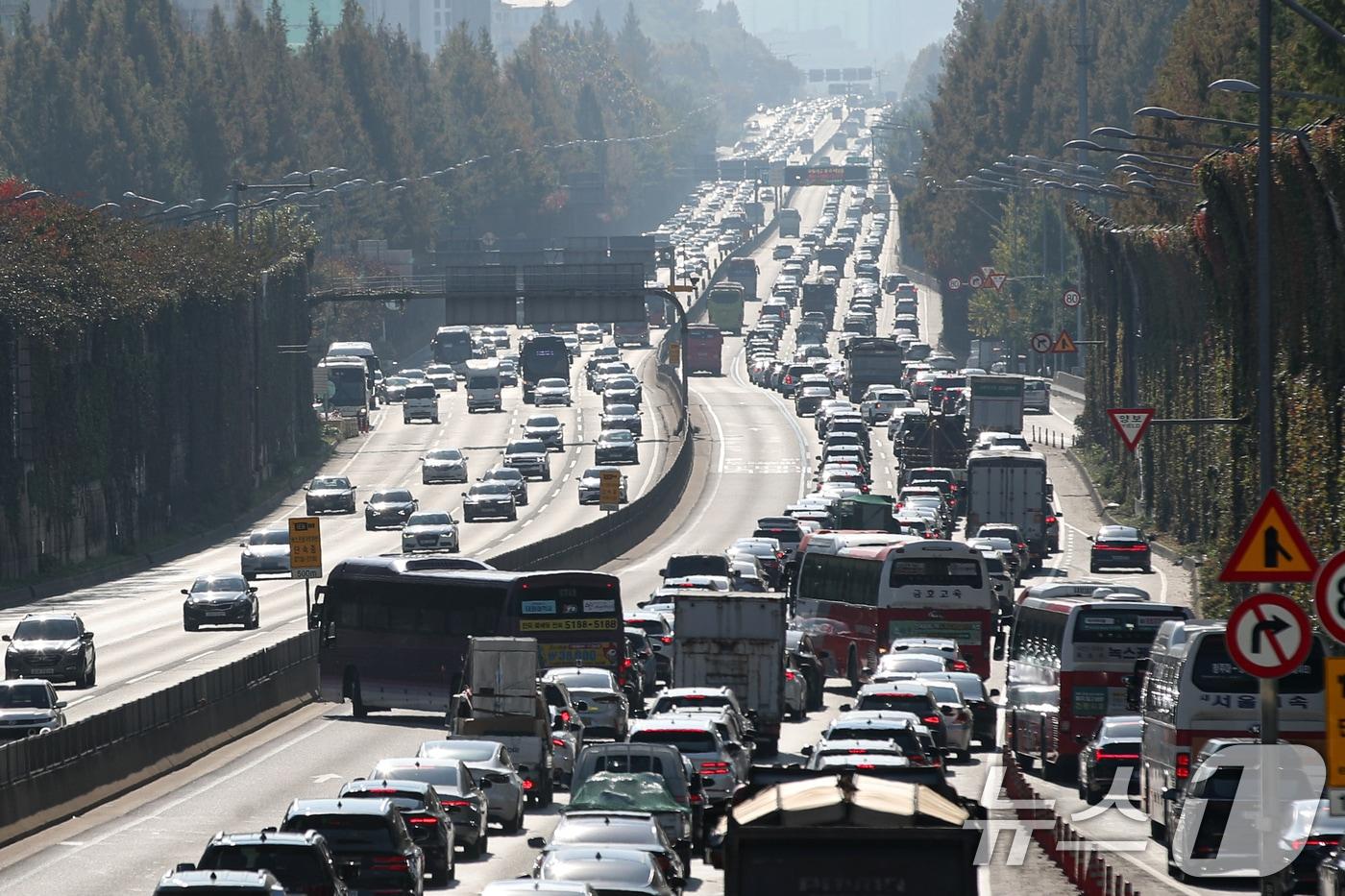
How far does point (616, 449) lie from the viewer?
383 feet

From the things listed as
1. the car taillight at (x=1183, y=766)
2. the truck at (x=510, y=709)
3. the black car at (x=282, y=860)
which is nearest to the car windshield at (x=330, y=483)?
the truck at (x=510, y=709)

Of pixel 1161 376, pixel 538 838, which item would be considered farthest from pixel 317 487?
pixel 538 838

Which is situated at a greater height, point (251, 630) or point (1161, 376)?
point (1161, 376)

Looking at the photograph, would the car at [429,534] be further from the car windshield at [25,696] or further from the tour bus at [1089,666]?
the tour bus at [1089,666]

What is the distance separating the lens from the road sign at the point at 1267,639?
19.9m

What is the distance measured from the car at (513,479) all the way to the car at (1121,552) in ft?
93.0

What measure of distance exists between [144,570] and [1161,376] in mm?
36845

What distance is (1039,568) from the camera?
8144 centimetres

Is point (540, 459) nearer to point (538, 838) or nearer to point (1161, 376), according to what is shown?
point (1161, 376)

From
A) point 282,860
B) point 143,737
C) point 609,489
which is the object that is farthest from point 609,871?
point 609,489

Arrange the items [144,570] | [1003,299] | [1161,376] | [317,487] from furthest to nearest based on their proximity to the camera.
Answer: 1. [1003,299]
2. [317,487]
3. [1161,376]
4. [144,570]

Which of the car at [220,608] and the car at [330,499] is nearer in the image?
the car at [220,608]

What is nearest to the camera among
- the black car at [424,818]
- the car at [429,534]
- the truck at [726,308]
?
the black car at [424,818]

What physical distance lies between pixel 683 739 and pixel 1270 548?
16.6 metres
